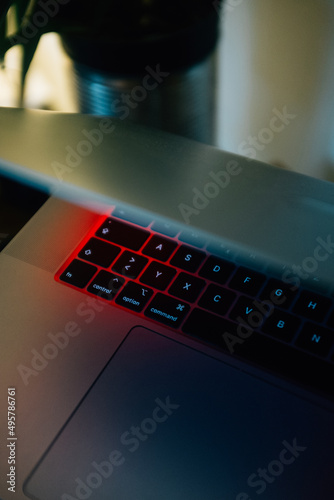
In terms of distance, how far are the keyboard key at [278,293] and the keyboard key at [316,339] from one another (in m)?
0.03

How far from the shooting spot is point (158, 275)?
47 cm

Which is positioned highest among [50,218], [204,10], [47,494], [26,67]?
[204,10]

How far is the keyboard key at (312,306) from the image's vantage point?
1.41ft

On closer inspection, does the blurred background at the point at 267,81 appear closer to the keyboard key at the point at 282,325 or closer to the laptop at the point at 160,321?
the laptop at the point at 160,321

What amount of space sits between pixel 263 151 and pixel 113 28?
11.0 inches

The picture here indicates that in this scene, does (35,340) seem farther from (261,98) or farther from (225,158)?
(261,98)

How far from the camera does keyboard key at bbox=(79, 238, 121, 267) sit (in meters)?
0.48

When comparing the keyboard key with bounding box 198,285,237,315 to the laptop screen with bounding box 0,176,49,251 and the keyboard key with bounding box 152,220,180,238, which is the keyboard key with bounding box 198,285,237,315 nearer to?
the keyboard key with bounding box 152,220,180,238

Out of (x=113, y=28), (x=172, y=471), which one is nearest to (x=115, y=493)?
(x=172, y=471)

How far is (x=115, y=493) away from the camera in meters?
0.38

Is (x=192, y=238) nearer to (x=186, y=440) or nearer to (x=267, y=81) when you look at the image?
(x=186, y=440)

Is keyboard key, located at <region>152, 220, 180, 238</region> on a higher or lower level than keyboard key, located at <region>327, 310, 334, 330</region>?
higher

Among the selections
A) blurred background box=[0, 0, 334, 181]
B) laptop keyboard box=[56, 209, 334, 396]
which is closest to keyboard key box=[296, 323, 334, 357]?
laptop keyboard box=[56, 209, 334, 396]

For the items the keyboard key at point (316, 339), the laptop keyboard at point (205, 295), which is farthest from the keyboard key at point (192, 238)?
the keyboard key at point (316, 339)
